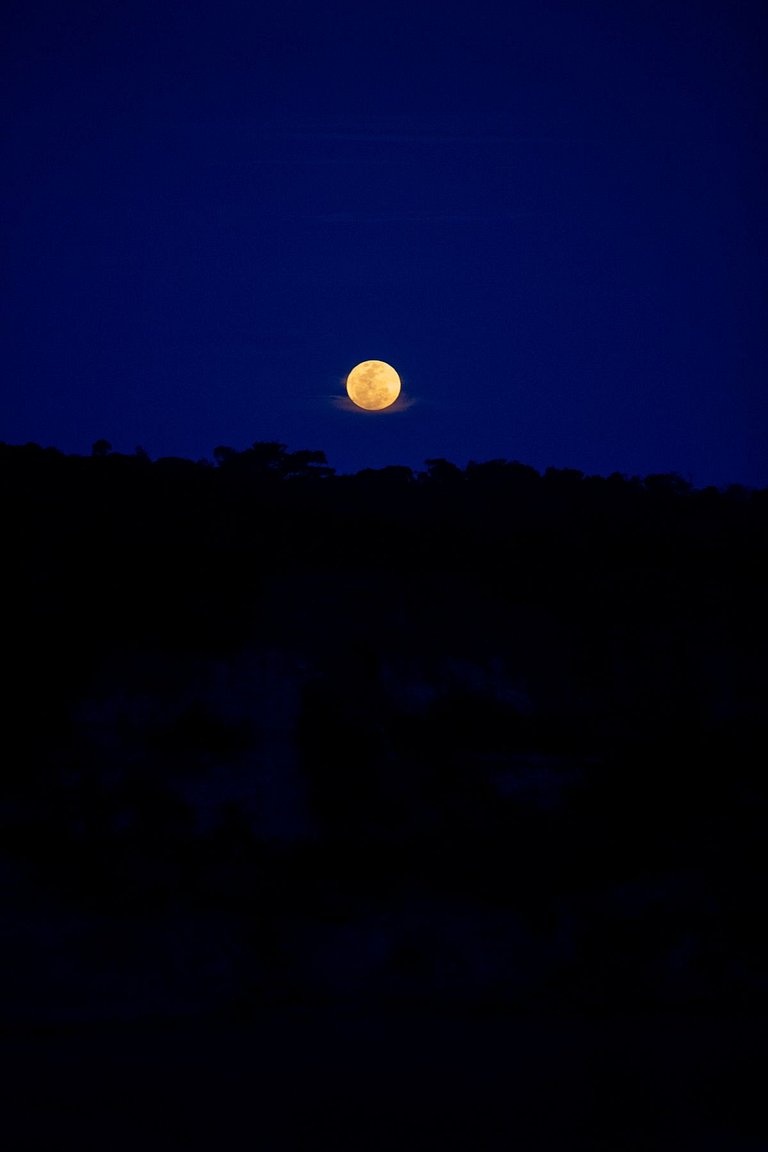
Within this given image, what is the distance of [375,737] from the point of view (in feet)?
33.6

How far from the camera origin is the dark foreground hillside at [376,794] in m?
8.10

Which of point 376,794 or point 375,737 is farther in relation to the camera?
point 375,737

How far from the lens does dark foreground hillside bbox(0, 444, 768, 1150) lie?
8102mm

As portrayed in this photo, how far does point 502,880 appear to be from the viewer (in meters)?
9.98

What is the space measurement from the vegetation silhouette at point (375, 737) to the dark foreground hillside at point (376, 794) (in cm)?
3

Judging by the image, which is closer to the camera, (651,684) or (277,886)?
(277,886)

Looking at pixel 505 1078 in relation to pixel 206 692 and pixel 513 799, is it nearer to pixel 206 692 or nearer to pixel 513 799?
pixel 513 799

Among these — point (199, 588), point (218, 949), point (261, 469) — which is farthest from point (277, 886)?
point (261, 469)

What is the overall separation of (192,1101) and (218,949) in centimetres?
232

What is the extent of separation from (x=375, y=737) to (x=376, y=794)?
0.63 meters

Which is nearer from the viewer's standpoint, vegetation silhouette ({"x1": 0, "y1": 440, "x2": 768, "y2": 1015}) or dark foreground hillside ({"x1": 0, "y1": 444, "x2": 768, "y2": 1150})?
dark foreground hillside ({"x1": 0, "y1": 444, "x2": 768, "y2": 1150})

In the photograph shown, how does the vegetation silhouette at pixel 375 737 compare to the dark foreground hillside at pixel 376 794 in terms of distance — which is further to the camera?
the vegetation silhouette at pixel 375 737

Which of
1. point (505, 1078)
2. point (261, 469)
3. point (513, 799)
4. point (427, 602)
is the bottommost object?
point (505, 1078)

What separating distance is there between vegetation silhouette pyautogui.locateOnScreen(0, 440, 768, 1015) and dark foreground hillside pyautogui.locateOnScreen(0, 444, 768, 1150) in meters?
0.03
